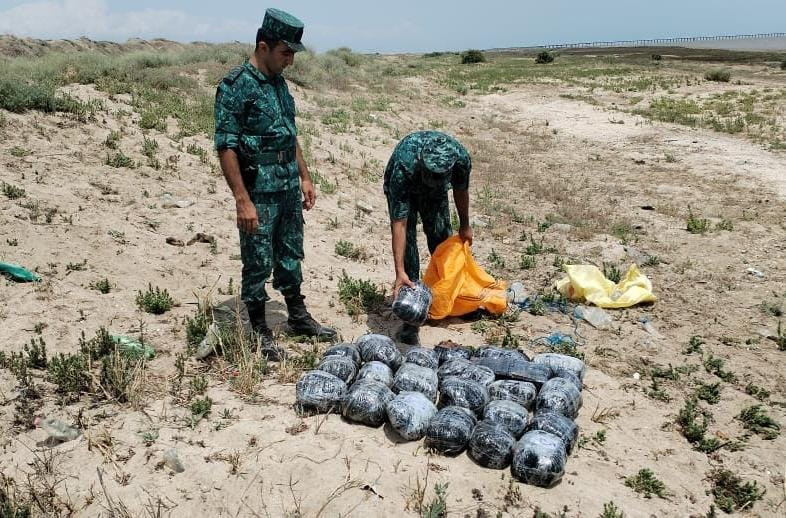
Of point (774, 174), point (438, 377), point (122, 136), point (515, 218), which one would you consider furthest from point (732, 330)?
point (122, 136)

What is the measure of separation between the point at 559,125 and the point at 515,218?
884cm

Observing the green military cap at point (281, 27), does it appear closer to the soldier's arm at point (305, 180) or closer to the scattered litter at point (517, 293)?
the soldier's arm at point (305, 180)

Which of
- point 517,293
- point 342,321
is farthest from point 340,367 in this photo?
point 517,293

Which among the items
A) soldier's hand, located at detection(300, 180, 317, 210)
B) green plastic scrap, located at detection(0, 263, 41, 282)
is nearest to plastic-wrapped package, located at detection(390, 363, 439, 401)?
soldier's hand, located at detection(300, 180, 317, 210)

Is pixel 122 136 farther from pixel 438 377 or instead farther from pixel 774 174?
pixel 774 174

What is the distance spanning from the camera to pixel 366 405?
3371 millimetres

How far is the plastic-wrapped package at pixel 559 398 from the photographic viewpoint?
3512mm

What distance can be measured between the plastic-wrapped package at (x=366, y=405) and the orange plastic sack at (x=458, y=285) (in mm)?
1465

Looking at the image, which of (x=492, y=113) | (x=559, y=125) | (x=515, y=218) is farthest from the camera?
(x=492, y=113)

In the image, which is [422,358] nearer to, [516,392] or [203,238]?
[516,392]

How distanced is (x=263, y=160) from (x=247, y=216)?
0.38m

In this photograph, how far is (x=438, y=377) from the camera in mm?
3859

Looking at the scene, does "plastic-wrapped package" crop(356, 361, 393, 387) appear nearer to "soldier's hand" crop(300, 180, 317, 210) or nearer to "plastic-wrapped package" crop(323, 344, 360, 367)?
"plastic-wrapped package" crop(323, 344, 360, 367)

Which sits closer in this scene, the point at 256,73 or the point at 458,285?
the point at 256,73
